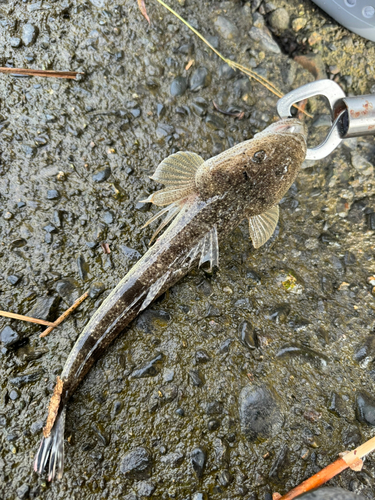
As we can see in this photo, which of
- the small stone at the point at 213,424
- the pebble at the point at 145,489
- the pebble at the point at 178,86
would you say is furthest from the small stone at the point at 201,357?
the pebble at the point at 178,86

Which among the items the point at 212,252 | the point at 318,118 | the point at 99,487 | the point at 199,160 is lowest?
the point at 99,487

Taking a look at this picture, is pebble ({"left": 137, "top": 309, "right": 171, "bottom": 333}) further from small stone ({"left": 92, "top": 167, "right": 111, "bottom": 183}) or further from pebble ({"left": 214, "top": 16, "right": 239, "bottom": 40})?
pebble ({"left": 214, "top": 16, "right": 239, "bottom": 40})

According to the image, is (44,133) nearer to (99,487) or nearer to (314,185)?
(314,185)

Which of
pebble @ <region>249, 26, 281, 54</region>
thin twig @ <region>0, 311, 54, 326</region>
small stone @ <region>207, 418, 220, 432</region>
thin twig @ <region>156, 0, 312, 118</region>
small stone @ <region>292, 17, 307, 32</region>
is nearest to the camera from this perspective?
small stone @ <region>207, 418, 220, 432</region>

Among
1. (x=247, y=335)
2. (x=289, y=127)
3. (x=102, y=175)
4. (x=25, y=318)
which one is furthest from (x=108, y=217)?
(x=289, y=127)

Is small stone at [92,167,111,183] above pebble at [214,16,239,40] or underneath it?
underneath

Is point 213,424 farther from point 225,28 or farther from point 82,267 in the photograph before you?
point 225,28

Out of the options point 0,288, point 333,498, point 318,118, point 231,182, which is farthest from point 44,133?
point 333,498

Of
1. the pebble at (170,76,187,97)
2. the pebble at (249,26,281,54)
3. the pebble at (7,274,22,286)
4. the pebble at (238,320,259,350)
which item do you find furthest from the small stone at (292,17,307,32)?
the pebble at (7,274,22,286)
